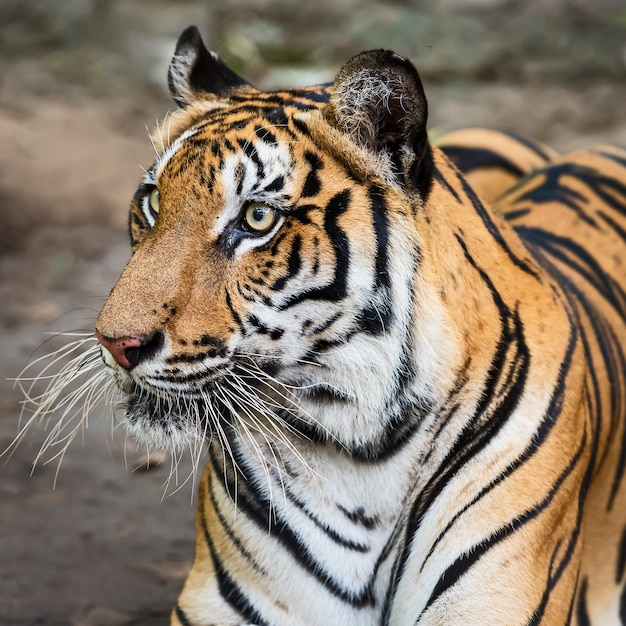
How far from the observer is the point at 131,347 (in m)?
1.88

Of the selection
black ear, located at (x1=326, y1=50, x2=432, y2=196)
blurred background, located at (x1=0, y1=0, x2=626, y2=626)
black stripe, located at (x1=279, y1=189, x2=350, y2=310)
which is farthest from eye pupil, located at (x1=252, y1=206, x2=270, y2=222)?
blurred background, located at (x1=0, y1=0, x2=626, y2=626)

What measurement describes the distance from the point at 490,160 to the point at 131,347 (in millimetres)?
2534

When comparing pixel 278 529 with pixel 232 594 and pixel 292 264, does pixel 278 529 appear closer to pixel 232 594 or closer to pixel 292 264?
pixel 232 594

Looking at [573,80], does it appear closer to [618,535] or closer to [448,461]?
[618,535]

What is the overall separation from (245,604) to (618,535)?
1078 mm

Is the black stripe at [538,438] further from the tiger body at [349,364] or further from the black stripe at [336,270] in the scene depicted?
the black stripe at [336,270]

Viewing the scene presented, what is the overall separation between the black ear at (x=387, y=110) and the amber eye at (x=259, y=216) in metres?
0.23

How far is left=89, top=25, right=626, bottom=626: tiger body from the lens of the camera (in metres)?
1.96

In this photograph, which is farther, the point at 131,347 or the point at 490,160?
the point at 490,160

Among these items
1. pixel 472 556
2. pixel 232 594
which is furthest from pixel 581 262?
pixel 232 594

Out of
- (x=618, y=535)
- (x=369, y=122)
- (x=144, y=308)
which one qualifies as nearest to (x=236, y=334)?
(x=144, y=308)

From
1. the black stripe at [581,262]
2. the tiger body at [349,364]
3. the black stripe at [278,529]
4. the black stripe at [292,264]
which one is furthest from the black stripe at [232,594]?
the black stripe at [581,262]

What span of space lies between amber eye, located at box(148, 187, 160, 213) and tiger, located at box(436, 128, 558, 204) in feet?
6.84

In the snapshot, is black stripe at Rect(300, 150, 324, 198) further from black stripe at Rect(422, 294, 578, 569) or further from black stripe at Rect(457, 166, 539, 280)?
black stripe at Rect(422, 294, 578, 569)
